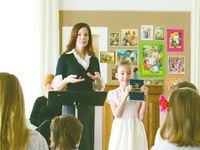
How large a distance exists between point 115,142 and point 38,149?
209 centimetres

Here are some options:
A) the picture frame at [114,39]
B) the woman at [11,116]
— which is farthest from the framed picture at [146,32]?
the woman at [11,116]

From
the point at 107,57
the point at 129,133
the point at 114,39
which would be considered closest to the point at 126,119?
the point at 129,133

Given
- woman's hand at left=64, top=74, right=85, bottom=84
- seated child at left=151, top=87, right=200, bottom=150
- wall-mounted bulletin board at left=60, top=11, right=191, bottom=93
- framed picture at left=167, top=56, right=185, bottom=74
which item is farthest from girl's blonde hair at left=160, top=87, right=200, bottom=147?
framed picture at left=167, top=56, right=185, bottom=74

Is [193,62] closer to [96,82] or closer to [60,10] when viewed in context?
[60,10]

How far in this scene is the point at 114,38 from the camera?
5996 mm

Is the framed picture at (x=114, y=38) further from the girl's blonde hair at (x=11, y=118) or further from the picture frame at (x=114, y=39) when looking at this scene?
the girl's blonde hair at (x=11, y=118)

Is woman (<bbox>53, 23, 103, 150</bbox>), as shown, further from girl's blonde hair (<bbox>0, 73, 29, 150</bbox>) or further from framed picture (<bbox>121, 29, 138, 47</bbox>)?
framed picture (<bbox>121, 29, 138, 47</bbox>)

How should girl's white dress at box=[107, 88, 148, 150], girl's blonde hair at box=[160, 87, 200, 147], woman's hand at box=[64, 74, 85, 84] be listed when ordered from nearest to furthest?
1. girl's blonde hair at box=[160, 87, 200, 147]
2. woman's hand at box=[64, 74, 85, 84]
3. girl's white dress at box=[107, 88, 148, 150]

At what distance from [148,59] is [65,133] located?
338cm

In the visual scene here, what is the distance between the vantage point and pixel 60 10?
601 cm

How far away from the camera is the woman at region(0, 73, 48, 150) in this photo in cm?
201

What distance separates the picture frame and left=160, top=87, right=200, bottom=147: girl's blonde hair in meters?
3.86

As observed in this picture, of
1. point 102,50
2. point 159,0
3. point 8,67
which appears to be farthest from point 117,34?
point 8,67

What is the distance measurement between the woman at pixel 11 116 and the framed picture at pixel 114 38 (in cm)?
401
